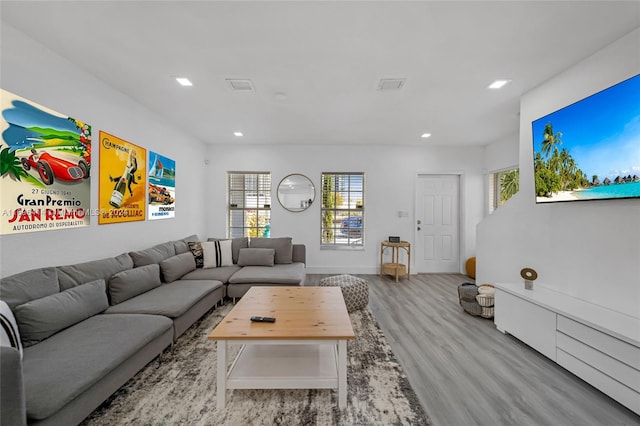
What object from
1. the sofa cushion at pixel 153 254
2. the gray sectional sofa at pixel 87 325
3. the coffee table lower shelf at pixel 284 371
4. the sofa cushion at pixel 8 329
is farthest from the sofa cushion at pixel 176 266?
the coffee table lower shelf at pixel 284 371

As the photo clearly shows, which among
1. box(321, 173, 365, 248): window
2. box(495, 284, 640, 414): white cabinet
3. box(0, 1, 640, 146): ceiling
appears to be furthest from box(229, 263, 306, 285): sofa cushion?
box(495, 284, 640, 414): white cabinet

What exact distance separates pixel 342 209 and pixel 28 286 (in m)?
4.37

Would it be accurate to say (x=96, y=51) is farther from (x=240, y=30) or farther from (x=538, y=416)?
(x=538, y=416)

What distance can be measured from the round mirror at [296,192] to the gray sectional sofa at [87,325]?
230 cm

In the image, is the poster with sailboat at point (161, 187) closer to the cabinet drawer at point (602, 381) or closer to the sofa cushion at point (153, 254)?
the sofa cushion at point (153, 254)

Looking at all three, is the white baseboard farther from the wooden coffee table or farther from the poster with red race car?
the poster with red race car

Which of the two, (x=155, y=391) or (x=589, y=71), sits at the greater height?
(x=589, y=71)

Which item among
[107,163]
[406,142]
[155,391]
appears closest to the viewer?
[155,391]

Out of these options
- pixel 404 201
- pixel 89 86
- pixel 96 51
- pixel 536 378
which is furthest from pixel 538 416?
pixel 89 86

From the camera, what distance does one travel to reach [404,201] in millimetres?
5250

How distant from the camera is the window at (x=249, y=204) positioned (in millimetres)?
5297

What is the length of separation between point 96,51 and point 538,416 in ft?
14.1

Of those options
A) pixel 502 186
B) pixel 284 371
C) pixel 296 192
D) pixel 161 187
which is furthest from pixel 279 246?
pixel 502 186

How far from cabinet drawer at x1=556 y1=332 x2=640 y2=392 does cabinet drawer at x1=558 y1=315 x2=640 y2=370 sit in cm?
3
